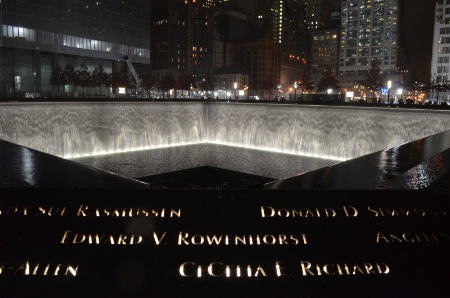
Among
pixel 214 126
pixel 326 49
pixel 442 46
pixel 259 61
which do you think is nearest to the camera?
pixel 214 126

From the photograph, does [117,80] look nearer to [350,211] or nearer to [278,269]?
[350,211]

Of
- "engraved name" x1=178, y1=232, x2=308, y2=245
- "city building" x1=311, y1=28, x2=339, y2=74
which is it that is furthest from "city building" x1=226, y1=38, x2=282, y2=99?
"engraved name" x1=178, y1=232, x2=308, y2=245

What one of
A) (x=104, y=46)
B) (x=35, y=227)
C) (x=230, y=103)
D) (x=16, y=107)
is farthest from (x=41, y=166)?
(x=104, y=46)

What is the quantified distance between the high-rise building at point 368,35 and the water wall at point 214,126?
140705mm

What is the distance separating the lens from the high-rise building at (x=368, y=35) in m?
165

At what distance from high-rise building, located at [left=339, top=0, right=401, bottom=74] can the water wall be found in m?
Result: 141

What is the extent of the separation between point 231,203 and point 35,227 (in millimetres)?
1747

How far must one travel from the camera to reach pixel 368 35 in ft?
556

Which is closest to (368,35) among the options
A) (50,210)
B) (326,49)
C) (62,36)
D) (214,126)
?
(326,49)

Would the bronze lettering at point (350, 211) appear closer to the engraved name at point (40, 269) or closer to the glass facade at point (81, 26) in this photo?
the engraved name at point (40, 269)

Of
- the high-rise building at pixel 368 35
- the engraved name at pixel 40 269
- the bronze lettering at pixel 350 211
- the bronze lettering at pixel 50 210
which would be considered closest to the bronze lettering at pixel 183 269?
the engraved name at pixel 40 269

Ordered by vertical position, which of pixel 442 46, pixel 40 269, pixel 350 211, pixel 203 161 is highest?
pixel 442 46

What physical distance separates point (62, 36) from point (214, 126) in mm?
41954

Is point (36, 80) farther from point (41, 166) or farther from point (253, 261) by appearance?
point (253, 261)
